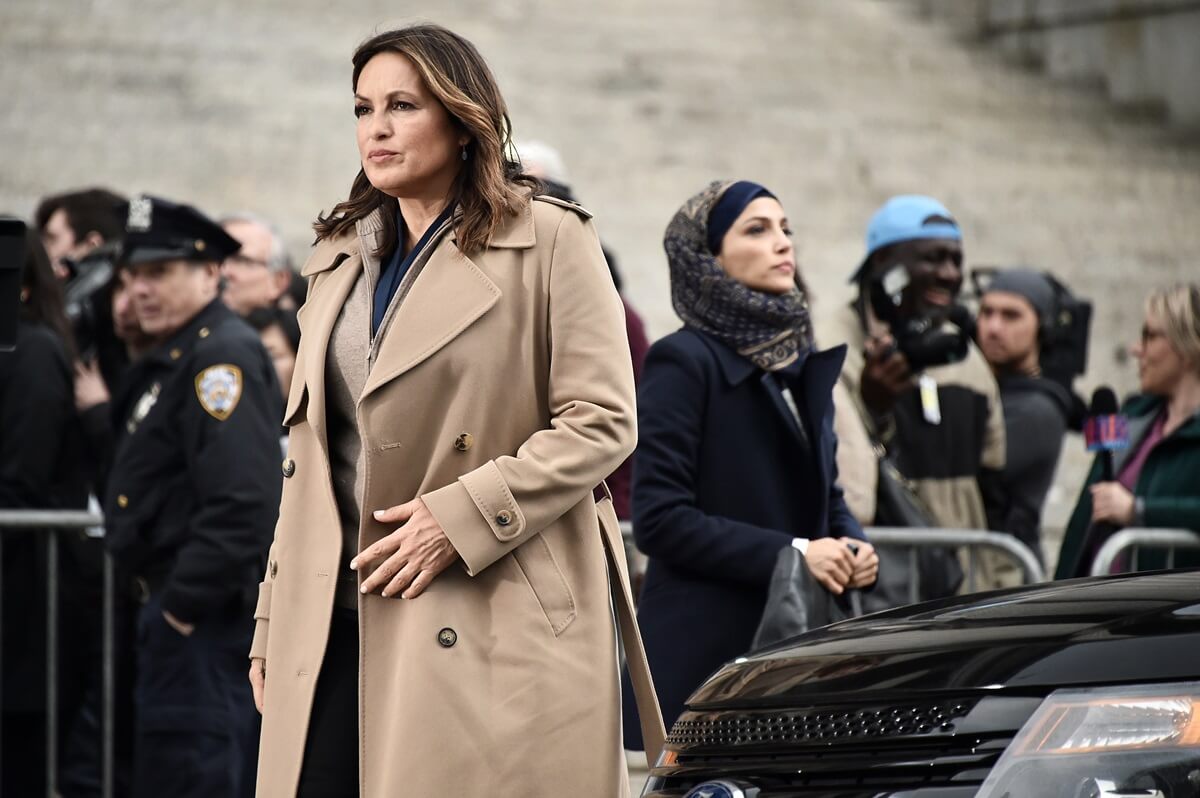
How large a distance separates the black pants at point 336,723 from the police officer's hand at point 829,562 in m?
1.40

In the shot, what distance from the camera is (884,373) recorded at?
6.50 metres

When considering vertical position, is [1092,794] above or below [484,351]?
below

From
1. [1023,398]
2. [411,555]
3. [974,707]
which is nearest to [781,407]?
[411,555]

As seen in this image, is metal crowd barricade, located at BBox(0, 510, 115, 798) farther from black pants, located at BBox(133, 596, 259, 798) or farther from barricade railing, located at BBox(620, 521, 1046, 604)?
barricade railing, located at BBox(620, 521, 1046, 604)

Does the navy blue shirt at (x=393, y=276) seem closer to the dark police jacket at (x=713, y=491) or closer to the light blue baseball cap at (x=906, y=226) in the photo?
the dark police jacket at (x=713, y=491)

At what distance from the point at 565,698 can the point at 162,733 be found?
99.6 inches

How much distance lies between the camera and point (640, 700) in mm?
3920

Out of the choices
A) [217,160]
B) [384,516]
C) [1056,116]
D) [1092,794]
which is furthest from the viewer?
[1056,116]

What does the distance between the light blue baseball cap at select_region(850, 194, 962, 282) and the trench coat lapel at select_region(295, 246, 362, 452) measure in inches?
133

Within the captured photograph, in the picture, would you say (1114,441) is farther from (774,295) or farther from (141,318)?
(141,318)

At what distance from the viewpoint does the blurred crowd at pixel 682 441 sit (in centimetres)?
495

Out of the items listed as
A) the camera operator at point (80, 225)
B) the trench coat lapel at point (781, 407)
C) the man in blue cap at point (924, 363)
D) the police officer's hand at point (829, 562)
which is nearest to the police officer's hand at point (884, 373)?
the man in blue cap at point (924, 363)

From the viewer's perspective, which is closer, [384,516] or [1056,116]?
[384,516]

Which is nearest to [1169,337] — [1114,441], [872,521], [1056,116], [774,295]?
[1114,441]
